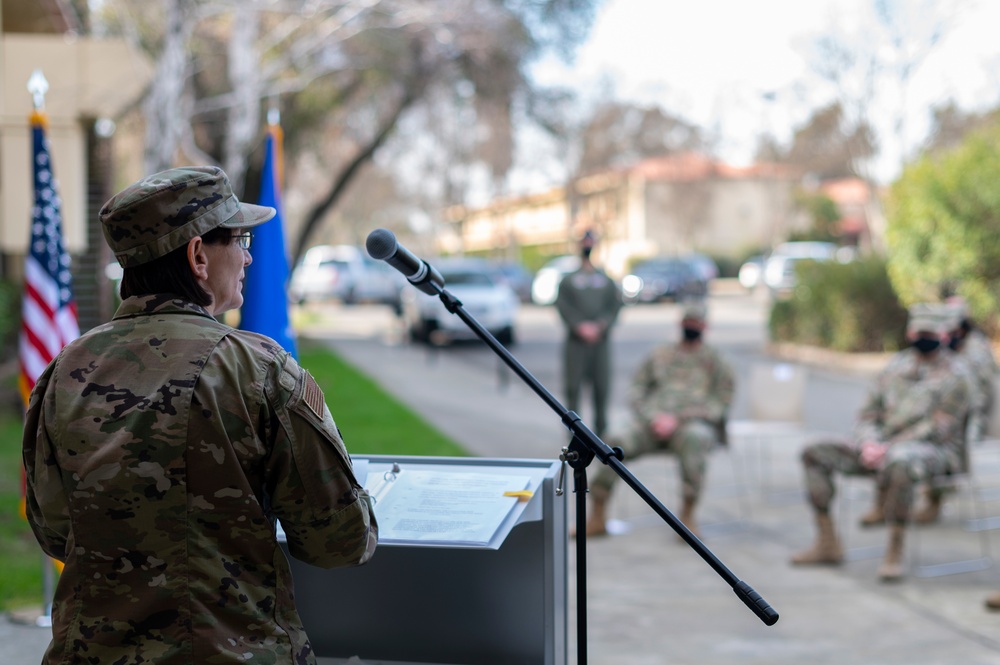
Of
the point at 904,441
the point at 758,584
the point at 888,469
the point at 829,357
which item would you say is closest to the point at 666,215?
the point at 829,357

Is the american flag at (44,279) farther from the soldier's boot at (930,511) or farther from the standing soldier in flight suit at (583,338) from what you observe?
the soldier's boot at (930,511)

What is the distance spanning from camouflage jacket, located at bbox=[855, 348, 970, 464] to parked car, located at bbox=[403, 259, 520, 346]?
48.0 feet

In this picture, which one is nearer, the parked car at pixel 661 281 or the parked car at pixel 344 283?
the parked car at pixel 661 281

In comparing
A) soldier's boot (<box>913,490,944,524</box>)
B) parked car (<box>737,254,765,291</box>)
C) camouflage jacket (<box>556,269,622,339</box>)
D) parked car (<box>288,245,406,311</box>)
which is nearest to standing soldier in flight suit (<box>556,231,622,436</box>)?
camouflage jacket (<box>556,269,622,339</box>)

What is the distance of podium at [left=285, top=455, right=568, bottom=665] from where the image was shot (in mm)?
2986

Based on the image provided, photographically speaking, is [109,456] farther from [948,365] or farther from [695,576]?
[948,365]

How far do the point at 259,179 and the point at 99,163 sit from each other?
39.2 ft

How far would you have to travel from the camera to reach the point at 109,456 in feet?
6.74

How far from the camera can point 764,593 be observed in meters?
5.99

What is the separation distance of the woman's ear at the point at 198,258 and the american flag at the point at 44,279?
3.92 meters

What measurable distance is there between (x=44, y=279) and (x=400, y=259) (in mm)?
3690

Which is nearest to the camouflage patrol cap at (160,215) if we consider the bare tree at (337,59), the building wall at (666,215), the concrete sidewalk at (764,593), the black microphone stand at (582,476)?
the black microphone stand at (582,476)

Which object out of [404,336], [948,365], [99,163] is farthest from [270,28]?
[948,365]

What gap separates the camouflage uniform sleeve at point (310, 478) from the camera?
209cm
